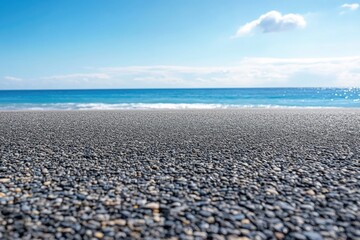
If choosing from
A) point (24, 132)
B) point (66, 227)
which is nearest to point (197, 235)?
point (66, 227)

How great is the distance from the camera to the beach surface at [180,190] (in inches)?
164

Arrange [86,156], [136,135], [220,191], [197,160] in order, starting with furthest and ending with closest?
[136,135] → [86,156] → [197,160] → [220,191]

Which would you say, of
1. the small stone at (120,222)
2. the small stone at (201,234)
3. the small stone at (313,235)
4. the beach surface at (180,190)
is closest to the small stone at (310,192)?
the beach surface at (180,190)

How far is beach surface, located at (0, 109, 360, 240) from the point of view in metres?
4.18

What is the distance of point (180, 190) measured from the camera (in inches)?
224

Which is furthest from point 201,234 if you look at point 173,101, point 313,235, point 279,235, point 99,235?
point 173,101

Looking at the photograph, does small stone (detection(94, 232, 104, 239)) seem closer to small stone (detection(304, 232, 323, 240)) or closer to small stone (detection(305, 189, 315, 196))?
small stone (detection(304, 232, 323, 240))

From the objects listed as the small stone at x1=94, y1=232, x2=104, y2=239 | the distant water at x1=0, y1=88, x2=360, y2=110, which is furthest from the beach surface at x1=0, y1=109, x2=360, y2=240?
the distant water at x1=0, y1=88, x2=360, y2=110

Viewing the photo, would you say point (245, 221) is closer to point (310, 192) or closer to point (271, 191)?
point (271, 191)

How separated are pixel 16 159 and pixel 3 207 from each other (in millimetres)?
3757

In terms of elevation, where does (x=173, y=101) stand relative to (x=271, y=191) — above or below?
above

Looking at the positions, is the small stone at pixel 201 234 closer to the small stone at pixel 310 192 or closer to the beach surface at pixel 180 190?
the beach surface at pixel 180 190

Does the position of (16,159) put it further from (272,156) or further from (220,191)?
(272,156)

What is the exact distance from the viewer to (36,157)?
8.45m
